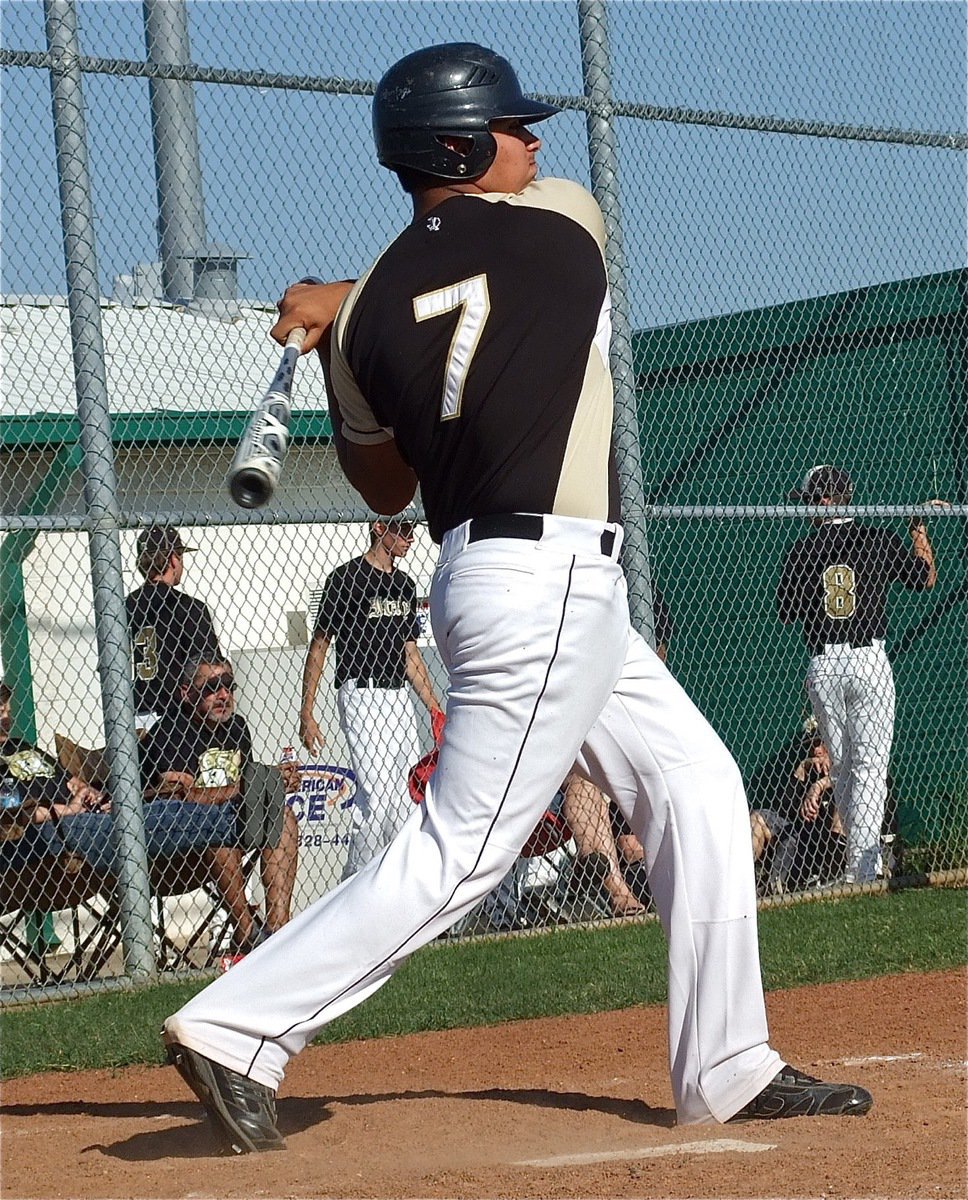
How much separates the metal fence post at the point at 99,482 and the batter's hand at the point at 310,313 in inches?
123

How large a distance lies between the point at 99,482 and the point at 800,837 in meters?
4.20

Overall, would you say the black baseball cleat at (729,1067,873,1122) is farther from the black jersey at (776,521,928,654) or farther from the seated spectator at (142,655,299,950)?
the black jersey at (776,521,928,654)

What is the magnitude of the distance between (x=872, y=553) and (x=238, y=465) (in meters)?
6.60

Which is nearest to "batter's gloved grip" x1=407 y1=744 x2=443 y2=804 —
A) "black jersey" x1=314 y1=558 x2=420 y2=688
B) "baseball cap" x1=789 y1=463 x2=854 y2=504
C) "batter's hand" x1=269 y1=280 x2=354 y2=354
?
"black jersey" x1=314 y1=558 x2=420 y2=688

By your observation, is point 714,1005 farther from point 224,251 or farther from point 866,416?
point 866,416

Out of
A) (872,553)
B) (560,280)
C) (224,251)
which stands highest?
(224,251)

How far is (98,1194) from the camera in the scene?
3.25 m

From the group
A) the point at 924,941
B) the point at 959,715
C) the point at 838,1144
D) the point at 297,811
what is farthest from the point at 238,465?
the point at 959,715

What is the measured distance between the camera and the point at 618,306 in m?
7.81

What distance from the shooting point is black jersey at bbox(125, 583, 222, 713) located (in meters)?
7.52

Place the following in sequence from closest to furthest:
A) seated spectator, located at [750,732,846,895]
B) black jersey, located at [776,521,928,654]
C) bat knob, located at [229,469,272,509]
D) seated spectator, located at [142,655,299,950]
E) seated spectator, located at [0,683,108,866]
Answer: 1. bat knob, located at [229,469,272,509]
2. seated spectator, located at [0,683,108,866]
3. seated spectator, located at [142,655,299,950]
4. seated spectator, located at [750,732,846,895]
5. black jersey, located at [776,521,928,654]

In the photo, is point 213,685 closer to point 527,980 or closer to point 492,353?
point 527,980

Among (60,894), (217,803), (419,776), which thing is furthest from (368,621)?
(60,894)

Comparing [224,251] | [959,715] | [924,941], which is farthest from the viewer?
[959,715]
